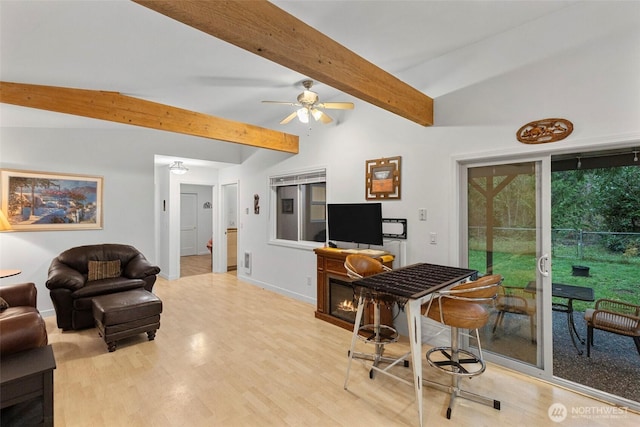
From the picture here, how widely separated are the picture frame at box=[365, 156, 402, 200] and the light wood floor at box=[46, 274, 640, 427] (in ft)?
5.48

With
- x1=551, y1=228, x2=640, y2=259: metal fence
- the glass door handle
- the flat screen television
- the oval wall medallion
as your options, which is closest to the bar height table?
the glass door handle

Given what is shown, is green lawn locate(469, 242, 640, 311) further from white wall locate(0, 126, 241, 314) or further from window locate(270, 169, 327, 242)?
white wall locate(0, 126, 241, 314)

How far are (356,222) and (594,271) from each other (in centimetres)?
342

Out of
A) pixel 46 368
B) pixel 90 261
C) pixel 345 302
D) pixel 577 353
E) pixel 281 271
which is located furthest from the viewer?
pixel 281 271

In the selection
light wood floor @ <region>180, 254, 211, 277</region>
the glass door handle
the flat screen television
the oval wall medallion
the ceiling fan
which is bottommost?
light wood floor @ <region>180, 254, 211, 277</region>

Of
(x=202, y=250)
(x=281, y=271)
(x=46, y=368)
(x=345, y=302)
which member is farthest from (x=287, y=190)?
(x=202, y=250)

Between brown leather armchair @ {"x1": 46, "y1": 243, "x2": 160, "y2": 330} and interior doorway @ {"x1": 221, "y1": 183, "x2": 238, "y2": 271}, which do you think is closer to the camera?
brown leather armchair @ {"x1": 46, "y1": 243, "x2": 160, "y2": 330}

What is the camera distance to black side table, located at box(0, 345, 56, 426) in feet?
5.22

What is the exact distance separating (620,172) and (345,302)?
365 cm

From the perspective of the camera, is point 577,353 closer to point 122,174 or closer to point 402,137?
point 402,137

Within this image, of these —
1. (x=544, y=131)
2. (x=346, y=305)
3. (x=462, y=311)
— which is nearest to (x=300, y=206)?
(x=346, y=305)

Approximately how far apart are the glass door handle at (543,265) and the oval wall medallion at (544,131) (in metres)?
0.97

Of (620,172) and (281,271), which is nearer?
(620,172)

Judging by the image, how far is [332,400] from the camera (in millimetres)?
2262
